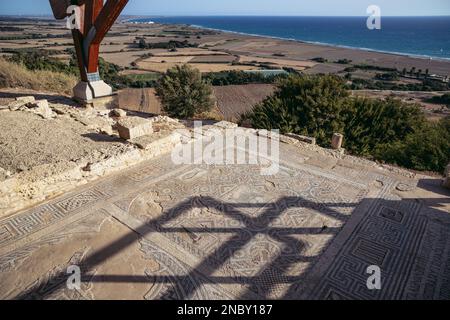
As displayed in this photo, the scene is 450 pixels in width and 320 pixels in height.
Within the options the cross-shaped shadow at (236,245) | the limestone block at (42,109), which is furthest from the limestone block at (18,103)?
the cross-shaped shadow at (236,245)

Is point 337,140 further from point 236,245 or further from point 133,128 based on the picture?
point 133,128

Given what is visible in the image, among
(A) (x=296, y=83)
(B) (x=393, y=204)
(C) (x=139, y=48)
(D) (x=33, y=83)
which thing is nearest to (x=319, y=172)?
(B) (x=393, y=204)

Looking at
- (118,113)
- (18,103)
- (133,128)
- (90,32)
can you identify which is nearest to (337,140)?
(133,128)

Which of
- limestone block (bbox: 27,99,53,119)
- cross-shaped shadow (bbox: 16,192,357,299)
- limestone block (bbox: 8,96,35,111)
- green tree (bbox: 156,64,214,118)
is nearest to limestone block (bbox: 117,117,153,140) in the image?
cross-shaped shadow (bbox: 16,192,357,299)

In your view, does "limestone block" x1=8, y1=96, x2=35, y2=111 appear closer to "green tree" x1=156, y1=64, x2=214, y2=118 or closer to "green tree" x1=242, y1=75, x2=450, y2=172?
"green tree" x1=156, y1=64, x2=214, y2=118

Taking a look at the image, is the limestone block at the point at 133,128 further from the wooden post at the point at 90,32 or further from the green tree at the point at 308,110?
the green tree at the point at 308,110
